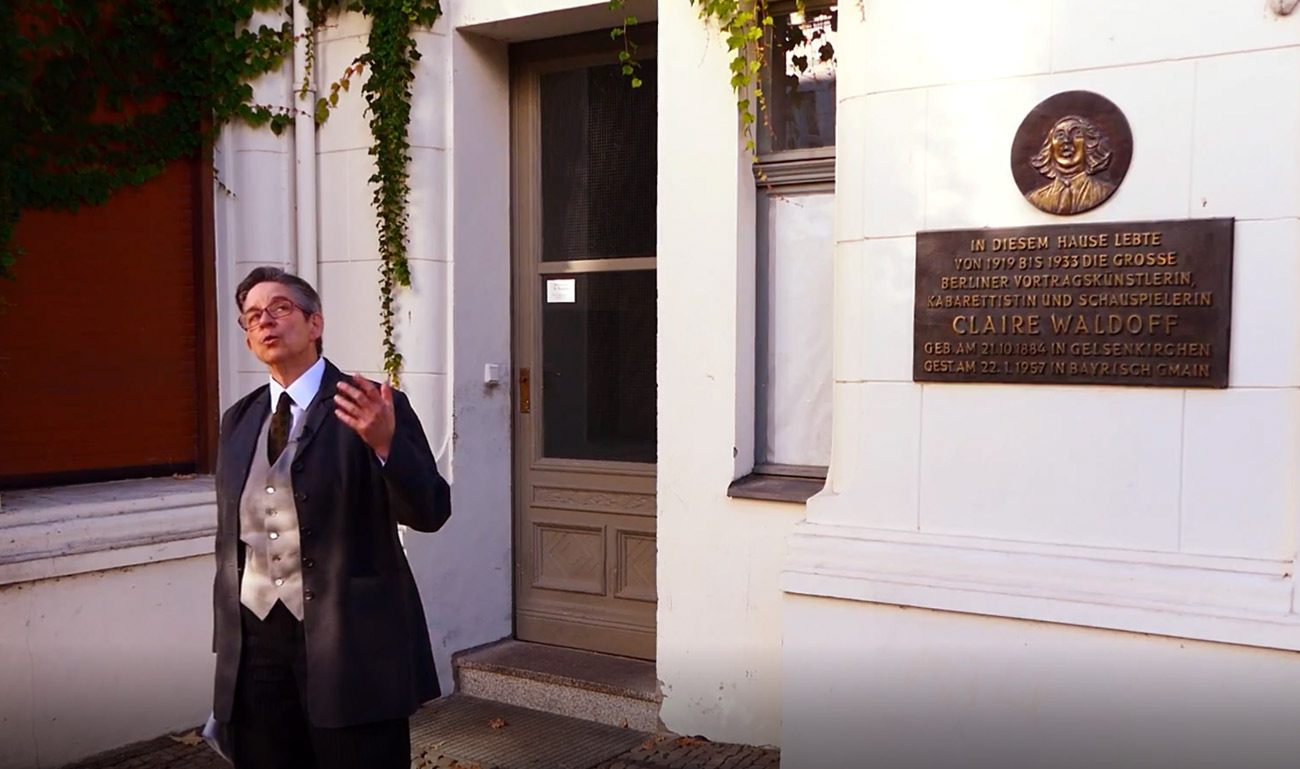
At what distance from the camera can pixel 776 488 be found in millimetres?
4785

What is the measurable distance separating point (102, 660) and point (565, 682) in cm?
203

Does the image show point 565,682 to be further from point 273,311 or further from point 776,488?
point 273,311

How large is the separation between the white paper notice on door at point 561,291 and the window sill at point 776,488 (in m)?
1.44

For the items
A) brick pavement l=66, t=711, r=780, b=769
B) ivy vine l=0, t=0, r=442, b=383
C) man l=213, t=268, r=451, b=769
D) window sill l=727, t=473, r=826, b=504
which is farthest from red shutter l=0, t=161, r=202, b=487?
window sill l=727, t=473, r=826, b=504

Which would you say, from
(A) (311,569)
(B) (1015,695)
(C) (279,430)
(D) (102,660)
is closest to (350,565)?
(A) (311,569)

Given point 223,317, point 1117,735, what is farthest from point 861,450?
point 223,317

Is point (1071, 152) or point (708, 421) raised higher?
point (1071, 152)

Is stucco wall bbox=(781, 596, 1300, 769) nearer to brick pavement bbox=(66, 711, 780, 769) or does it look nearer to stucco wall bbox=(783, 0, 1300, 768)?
stucco wall bbox=(783, 0, 1300, 768)

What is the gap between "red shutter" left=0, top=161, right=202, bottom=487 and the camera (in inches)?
204

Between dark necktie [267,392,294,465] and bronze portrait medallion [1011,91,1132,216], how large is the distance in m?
2.42

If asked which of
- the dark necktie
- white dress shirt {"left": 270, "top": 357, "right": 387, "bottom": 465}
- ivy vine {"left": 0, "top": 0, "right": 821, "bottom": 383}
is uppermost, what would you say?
ivy vine {"left": 0, "top": 0, "right": 821, "bottom": 383}

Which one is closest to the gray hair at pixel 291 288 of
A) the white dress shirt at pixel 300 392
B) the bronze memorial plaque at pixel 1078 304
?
the white dress shirt at pixel 300 392

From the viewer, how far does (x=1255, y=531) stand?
3.48 m

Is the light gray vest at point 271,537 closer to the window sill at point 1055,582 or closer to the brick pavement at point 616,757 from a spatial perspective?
the window sill at point 1055,582
